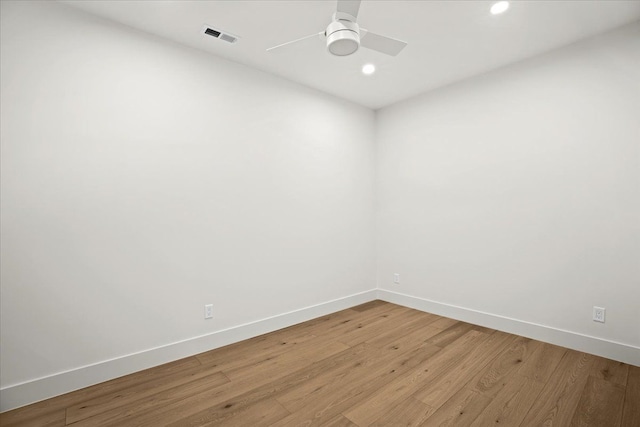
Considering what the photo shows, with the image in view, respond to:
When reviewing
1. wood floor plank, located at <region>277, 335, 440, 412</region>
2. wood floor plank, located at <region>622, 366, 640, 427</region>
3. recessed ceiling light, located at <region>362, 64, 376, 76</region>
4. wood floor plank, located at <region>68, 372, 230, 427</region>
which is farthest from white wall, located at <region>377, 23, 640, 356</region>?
wood floor plank, located at <region>68, 372, 230, 427</region>

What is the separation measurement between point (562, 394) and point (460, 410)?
2.43 feet

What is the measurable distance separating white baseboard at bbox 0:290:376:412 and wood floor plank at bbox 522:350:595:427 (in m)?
2.13

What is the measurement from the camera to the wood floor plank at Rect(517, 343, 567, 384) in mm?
2164

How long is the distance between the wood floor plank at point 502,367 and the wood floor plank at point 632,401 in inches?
22.8

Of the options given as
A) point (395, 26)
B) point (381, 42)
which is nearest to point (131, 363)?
point (381, 42)

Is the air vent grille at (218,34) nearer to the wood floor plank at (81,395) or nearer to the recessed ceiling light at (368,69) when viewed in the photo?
the recessed ceiling light at (368,69)

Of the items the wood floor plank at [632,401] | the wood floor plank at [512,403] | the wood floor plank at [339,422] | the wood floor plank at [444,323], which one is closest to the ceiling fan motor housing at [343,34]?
the wood floor plank at [339,422]

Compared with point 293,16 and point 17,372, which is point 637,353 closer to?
point 293,16

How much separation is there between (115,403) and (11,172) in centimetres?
160

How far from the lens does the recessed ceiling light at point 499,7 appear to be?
207cm

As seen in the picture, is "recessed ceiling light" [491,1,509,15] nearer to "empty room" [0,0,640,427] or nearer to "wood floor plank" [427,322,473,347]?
"empty room" [0,0,640,427]

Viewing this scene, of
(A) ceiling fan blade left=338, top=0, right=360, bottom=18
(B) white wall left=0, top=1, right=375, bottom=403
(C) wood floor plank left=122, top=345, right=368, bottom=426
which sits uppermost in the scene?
(A) ceiling fan blade left=338, top=0, right=360, bottom=18

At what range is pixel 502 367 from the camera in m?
2.29

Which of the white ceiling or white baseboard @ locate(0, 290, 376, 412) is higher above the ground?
the white ceiling
